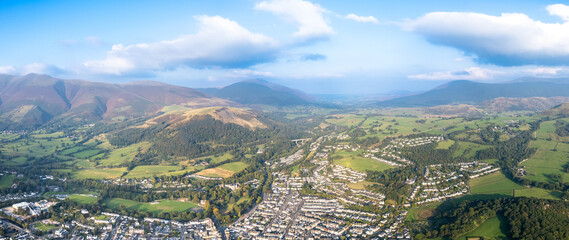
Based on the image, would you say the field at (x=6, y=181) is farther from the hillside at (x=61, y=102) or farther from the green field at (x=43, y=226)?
the hillside at (x=61, y=102)

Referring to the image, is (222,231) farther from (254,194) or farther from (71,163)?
(71,163)

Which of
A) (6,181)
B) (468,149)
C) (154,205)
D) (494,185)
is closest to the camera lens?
(154,205)

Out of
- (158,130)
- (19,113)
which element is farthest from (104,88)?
(158,130)

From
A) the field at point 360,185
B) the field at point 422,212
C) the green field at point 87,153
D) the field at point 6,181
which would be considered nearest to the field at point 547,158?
the field at point 422,212

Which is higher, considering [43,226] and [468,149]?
[468,149]

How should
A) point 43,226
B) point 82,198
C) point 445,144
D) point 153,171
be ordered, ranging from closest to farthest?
point 43,226, point 82,198, point 153,171, point 445,144

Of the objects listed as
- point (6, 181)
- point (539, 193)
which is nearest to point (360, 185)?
point (539, 193)

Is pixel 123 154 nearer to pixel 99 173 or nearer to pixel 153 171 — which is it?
pixel 99 173

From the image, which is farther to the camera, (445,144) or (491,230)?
(445,144)
